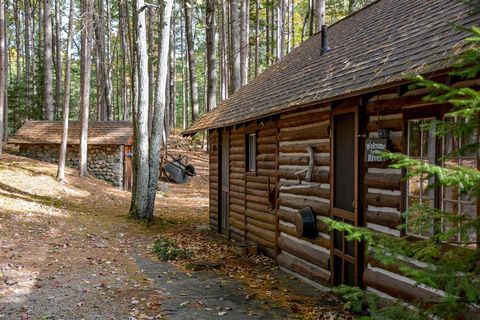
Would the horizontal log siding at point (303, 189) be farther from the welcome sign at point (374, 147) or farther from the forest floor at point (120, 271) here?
the welcome sign at point (374, 147)

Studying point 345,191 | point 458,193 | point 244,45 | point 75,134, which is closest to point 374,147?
point 345,191

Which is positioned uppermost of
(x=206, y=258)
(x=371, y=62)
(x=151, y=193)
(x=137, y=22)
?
(x=137, y=22)

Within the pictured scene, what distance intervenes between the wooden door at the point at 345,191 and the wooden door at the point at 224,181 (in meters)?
6.16

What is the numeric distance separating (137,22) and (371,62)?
9737 mm

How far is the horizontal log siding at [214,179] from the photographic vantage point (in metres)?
14.7

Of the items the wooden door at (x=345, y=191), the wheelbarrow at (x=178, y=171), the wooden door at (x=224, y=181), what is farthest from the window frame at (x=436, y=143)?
the wheelbarrow at (x=178, y=171)

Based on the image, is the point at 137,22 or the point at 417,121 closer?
the point at 417,121

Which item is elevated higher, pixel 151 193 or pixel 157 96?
pixel 157 96

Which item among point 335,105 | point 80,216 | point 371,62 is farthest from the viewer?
point 80,216

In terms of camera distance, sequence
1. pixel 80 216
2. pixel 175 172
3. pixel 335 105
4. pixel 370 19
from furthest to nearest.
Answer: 1. pixel 175 172
2. pixel 80 216
3. pixel 370 19
4. pixel 335 105

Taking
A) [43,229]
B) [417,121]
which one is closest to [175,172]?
[43,229]

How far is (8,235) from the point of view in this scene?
10797 millimetres

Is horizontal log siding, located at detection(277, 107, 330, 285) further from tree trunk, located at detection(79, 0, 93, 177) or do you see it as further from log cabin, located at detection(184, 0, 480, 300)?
tree trunk, located at detection(79, 0, 93, 177)

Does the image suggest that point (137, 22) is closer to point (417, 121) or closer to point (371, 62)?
point (371, 62)
